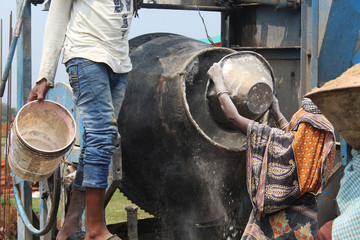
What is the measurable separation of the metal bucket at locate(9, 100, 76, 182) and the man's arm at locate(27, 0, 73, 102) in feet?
0.47

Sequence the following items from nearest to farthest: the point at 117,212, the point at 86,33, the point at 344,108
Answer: the point at 344,108 < the point at 86,33 < the point at 117,212

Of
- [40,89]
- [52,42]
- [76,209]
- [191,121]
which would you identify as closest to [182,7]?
[191,121]

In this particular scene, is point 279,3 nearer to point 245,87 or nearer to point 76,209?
point 245,87

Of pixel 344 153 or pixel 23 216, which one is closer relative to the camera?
pixel 344 153

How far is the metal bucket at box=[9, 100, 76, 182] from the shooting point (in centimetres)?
289

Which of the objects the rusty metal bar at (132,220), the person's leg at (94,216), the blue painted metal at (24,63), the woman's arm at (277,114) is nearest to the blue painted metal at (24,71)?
the blue painted metal at (24,63)

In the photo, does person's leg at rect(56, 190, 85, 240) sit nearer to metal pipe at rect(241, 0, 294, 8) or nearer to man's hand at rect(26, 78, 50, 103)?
man's hand at rect(26, 78, 50, 103)

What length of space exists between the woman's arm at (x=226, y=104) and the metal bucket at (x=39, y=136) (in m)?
0.86

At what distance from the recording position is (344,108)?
2.12m

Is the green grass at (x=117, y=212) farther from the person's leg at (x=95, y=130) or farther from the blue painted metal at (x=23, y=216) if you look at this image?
the person's leg at (x=95, y=130)

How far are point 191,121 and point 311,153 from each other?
0.76 meters

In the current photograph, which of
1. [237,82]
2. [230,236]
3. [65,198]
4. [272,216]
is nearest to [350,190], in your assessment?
[272,216]

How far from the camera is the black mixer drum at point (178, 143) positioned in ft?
10.5

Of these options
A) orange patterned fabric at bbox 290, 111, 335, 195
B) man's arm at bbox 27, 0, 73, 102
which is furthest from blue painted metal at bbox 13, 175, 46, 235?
orange patterned fabric at bbox 290, 111, 335, 195
